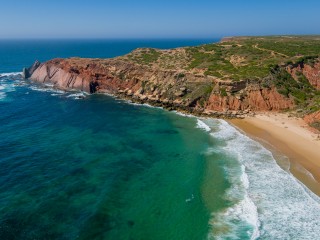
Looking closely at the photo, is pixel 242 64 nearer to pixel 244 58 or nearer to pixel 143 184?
pixel 244 58

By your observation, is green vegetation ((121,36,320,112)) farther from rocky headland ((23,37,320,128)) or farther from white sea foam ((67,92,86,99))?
white sea foam ((67,92,86,99))

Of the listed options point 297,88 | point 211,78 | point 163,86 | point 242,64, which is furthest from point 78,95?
point 297,88

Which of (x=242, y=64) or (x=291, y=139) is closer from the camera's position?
(x=291, y=139)

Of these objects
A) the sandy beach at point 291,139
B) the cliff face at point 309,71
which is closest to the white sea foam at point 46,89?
the sandy beach at point 291,139

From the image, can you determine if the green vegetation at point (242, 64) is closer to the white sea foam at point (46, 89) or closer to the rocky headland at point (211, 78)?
the rocky headland at point (211, 78)

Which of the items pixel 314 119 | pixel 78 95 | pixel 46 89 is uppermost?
pixel 314 119

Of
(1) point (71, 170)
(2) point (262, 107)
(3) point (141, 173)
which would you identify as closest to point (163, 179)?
(3) point (141, 173)

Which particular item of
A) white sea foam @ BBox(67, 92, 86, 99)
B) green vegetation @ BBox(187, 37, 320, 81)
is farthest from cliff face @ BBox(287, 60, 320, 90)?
white sea foam @ BBox(67, 92, 86, 99)
